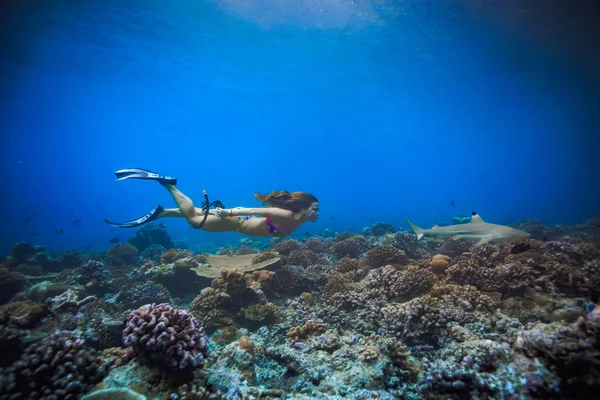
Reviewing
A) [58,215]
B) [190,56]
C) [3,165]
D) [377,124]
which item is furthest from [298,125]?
[58,215]

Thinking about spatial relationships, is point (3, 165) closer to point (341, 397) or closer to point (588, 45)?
point (341, 397)

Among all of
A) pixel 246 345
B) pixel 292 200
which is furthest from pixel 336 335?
pixel 292 200

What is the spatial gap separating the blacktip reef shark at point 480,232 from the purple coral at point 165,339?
8907 mm

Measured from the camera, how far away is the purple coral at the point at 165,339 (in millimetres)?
3221

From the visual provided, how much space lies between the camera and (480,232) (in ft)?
31.2

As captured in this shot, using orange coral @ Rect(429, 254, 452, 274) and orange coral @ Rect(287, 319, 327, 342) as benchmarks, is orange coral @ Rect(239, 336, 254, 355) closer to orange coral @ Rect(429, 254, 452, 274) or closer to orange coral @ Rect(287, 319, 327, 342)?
orange coral @ Rect(287, 319, 327, 342)

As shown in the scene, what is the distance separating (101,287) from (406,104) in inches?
2252

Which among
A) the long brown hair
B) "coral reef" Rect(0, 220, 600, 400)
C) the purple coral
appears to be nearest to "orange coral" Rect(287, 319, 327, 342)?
"coral reef" Rect(0, 220, 600, 400)

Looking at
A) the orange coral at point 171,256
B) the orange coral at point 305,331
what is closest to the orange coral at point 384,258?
the orange coral at point 305,331

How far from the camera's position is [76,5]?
23125mm

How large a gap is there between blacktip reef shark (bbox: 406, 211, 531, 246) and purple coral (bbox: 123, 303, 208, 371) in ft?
29.2

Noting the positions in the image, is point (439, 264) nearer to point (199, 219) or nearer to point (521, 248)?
point (521, 248)

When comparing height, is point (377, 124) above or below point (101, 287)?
above

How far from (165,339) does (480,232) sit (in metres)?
10.6
